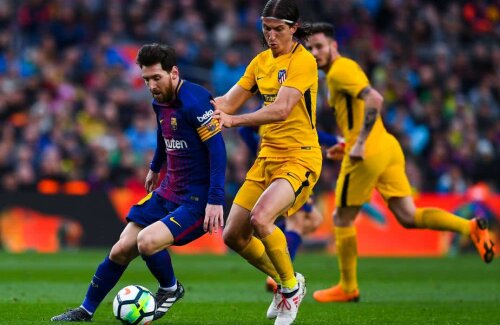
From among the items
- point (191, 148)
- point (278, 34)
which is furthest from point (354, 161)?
point (191, 148)

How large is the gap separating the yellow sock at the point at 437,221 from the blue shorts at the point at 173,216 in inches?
134

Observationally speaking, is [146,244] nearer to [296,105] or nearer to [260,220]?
[260,220]

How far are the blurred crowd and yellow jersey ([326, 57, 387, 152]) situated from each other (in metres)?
7.63

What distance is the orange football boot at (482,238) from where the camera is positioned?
35.0ft

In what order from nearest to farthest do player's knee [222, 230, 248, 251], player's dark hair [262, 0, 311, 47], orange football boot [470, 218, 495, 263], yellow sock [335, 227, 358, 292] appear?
player's dark hair [262, 0, 311, 47], player's knee [222, 230, 248, 251], yellow sock [335, 227, 358, 292], orange football boot [470, 218, 495, 263]

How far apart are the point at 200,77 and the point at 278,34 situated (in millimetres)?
12511

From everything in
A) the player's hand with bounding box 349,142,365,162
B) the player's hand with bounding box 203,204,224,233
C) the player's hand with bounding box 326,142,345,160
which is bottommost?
the player's hand with bounding box 326,142,345,160

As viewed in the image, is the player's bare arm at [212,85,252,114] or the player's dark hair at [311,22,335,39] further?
the player's dark hair at [311,22,335,39]

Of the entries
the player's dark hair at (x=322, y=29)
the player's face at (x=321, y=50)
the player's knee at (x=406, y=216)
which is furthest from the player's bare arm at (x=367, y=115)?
the player's knee at (x=406, y=216)

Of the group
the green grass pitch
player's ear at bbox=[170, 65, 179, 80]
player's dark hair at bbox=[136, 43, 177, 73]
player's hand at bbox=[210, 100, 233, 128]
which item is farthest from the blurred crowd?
player's hand at bbox=[210, 100, 233, 128]

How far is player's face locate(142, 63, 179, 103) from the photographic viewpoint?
7.78 meters

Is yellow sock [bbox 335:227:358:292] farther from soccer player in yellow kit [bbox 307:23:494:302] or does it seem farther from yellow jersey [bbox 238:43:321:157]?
yellow jersey [bbox 238:43:321:157]

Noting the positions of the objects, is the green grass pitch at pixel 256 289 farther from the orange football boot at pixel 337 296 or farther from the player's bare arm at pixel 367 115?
the player's bare arm at pixel 367 115

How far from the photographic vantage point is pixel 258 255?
28.1 ft
